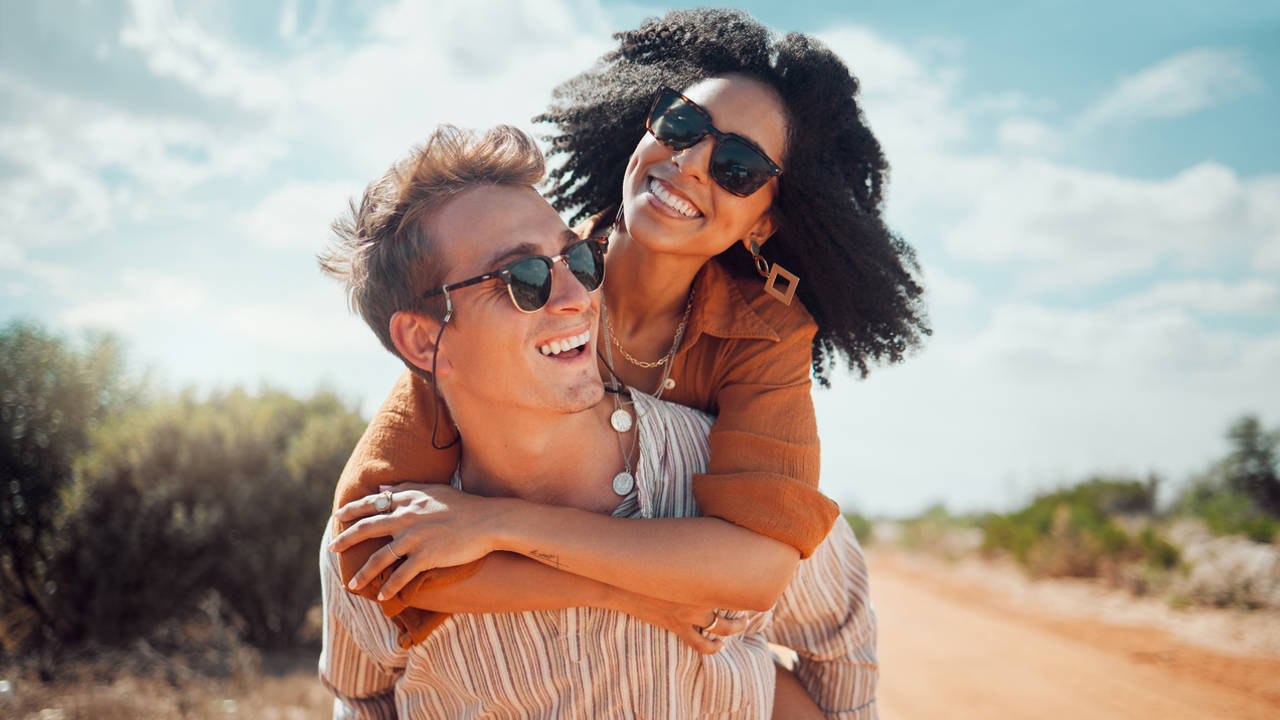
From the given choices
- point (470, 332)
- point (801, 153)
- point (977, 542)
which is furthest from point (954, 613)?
point (470, 332)

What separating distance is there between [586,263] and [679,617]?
1.16 metres

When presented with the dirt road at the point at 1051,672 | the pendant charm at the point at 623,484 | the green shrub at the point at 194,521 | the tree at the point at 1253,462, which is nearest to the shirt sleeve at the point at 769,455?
the pendant charm at the point at 623,484

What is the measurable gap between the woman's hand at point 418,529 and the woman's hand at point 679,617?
442 mm

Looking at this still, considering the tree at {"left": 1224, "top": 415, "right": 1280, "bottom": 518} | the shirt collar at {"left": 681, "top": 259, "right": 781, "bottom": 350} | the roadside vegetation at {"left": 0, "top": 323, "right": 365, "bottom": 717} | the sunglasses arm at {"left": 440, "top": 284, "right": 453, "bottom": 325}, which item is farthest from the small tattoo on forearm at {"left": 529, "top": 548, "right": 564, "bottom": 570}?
the tree at {"left": 1224, "top": 415, "right": 1280, "bottom": 518}

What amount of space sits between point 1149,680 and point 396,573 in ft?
22.6

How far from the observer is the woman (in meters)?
2.31

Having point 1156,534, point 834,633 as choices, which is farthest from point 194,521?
point 1156,534

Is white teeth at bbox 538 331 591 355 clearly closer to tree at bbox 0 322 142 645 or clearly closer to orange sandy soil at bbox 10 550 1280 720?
orange sandy soil at bbox 10 550 1280 720

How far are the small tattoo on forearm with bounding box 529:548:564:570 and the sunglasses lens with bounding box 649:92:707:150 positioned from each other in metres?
1.63

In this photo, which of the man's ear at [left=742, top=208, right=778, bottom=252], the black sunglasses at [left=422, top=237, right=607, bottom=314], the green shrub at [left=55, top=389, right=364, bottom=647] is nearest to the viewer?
the black sunglasses at [left=422, top=237, right=607, bottom=314]

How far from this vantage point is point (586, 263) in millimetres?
2740

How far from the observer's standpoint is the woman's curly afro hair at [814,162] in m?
3.25

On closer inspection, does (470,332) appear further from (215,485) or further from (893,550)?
(893,550)

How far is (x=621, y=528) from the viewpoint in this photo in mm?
2330
